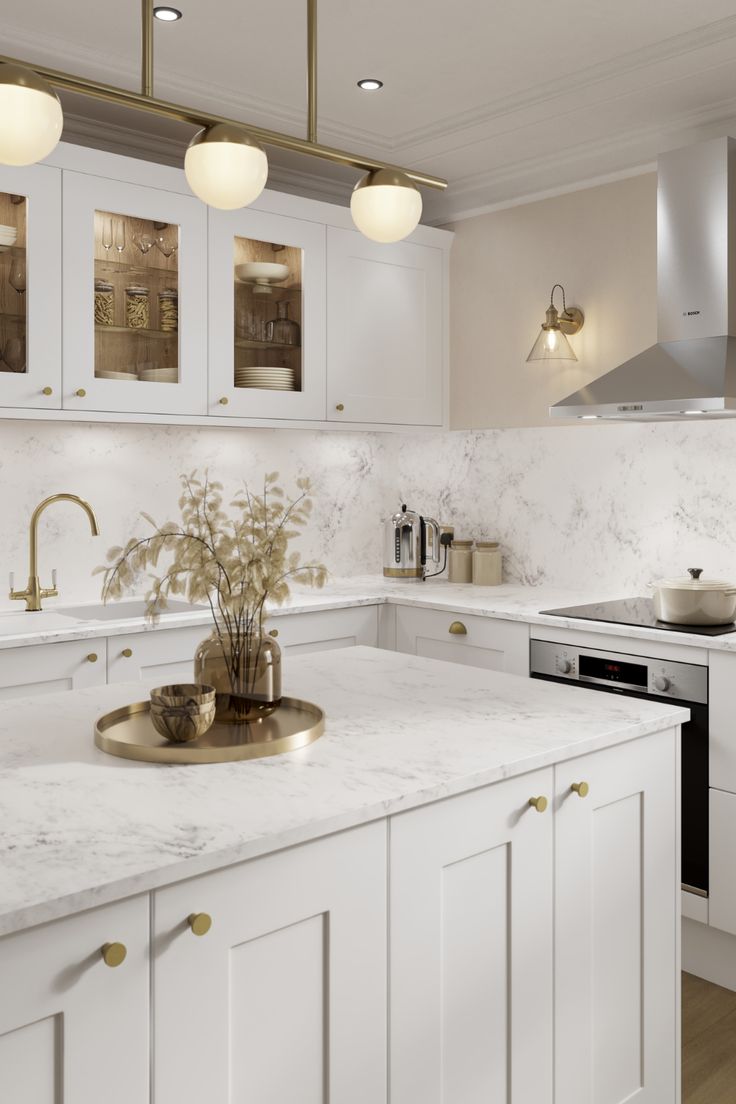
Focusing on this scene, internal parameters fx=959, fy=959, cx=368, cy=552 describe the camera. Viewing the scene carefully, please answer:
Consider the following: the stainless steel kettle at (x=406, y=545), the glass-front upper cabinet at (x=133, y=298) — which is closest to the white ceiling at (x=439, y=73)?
the glass-front upper cabinet at (x=133, y=298)

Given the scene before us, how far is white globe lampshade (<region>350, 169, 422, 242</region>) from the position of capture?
1795mm

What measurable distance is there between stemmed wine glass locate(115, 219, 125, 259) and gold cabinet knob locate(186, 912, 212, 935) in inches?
101

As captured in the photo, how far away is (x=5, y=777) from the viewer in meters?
1.48

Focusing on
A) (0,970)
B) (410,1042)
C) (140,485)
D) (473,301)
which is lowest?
(410,1042)

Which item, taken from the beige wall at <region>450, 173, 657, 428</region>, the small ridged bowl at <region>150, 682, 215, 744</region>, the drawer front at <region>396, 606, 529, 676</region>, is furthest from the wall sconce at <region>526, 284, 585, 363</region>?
the small ridged bowl at <region>150, 682, 215, 744</region>

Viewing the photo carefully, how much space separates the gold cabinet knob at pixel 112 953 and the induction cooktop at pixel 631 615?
6.95 feet

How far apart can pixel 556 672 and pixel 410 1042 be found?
6.09 ft

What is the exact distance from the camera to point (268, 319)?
143 inches

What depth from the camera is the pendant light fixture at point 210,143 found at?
137 centimetres

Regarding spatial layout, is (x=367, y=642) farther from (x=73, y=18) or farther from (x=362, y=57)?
(x=73, y=18)

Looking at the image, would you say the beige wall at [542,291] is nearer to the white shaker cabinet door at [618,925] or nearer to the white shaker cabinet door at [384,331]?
the white shaker cabinet door at [384,331]

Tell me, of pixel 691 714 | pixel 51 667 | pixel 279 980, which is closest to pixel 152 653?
pixel 51 667

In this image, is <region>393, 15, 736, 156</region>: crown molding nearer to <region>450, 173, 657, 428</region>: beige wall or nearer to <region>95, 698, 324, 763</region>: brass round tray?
<region>450, 173, 657, 428</region>: beige wall

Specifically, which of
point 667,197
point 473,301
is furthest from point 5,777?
point 473,301
